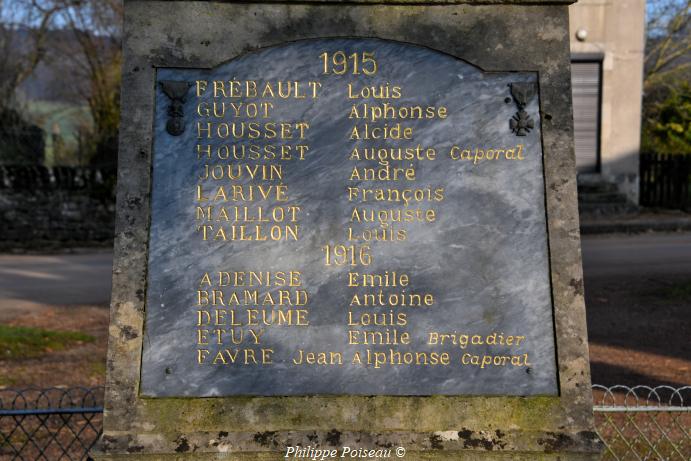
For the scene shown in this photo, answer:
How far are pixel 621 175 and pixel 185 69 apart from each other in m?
19.1

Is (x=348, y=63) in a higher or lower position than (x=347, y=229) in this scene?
higher

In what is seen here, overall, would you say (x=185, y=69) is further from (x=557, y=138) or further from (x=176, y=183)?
(x=557, y=138)

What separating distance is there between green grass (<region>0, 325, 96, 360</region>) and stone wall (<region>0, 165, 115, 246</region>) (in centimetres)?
885

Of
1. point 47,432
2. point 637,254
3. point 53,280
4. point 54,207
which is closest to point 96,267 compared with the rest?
point 53,280

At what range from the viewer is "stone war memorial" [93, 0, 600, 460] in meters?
4.01

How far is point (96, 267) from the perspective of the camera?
15844mm

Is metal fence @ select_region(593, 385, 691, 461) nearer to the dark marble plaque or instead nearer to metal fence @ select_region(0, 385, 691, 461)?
metal fence @ select_region(0, 385, 691, 461)

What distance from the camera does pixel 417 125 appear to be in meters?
4.15

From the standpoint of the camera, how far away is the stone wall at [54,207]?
1914 cm

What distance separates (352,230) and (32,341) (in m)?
7.30

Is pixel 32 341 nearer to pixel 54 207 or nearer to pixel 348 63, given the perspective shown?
pixel 348 63

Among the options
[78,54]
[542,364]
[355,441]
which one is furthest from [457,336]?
[78,54]

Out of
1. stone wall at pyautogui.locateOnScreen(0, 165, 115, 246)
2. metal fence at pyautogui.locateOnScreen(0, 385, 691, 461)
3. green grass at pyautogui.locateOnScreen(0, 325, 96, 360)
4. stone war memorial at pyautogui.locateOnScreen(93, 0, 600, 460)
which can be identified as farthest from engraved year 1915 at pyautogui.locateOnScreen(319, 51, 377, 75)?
stone wall at pyautogui.locateOnScreen(0, 165, 115, 246)

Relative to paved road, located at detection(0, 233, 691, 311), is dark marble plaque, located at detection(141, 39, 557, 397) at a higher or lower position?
higher
